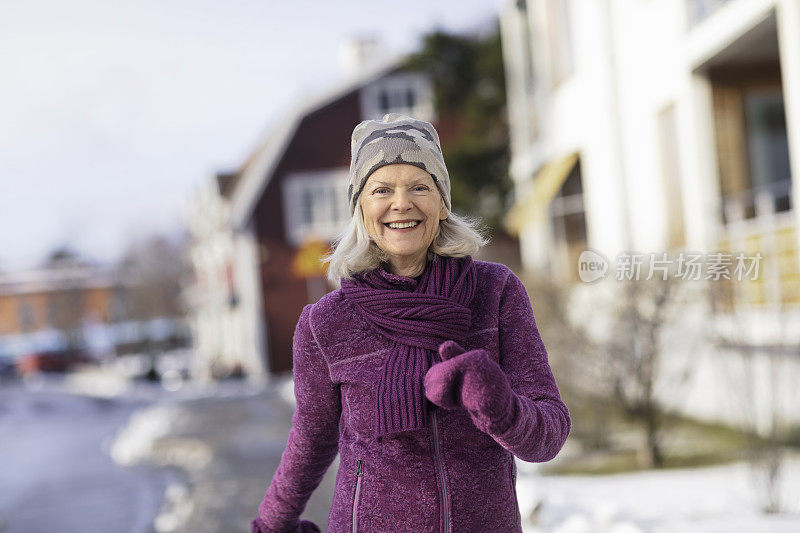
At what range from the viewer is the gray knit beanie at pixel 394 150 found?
223 cm

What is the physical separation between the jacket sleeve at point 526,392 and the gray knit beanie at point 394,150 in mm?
340

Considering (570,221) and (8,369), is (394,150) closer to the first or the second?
(570,221)

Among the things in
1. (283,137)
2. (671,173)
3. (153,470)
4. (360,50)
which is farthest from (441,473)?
(360,50)

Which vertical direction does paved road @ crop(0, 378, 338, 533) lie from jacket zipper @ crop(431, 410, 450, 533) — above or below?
below

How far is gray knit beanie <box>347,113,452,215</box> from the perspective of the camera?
2.23 meters

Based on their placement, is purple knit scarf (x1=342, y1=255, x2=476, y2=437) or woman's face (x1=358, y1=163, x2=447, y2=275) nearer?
purple knit scarf (x1=342, y1=255, x2=476, y2=437)

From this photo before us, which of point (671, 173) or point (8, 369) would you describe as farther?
point (8, 369)

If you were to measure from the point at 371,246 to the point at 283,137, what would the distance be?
2639 centimetres

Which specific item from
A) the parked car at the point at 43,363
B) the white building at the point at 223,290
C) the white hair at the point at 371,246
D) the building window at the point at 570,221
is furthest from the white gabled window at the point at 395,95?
the parked car at the point at 43,363

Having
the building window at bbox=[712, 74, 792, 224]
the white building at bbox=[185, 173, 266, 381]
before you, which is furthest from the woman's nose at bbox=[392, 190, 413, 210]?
the white building at bbox=[185, 173, 266, 381]

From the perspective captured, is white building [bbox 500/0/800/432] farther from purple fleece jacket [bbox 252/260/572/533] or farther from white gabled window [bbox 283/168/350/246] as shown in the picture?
white gabled window [bbox 283/168/350/246]

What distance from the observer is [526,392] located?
2072mm

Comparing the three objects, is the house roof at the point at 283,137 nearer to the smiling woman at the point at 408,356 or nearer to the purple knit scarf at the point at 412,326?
the smiling woman at the point at 408,356

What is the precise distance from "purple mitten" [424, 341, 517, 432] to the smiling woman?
0.08 metres
